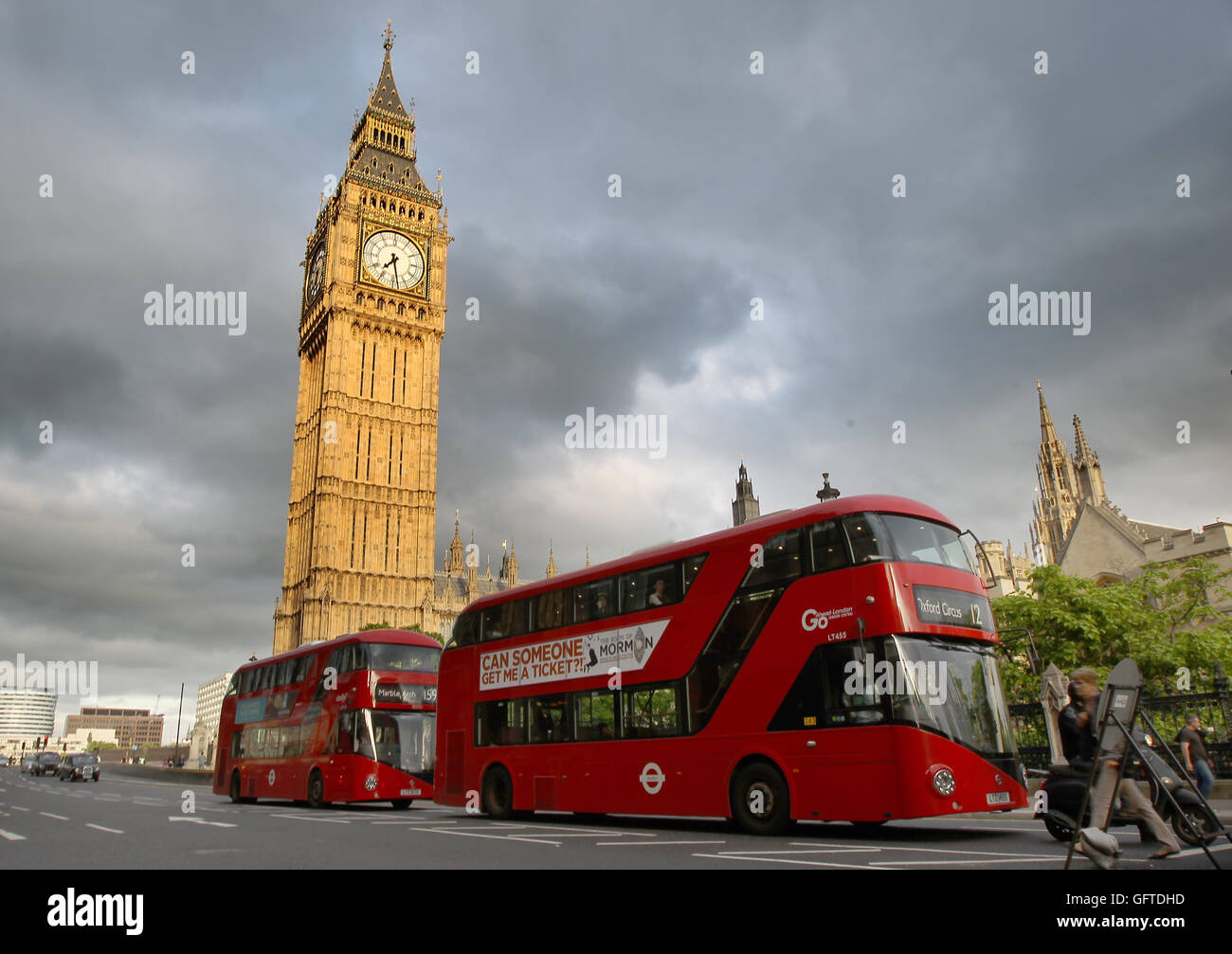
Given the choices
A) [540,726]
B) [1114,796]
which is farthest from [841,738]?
[540,726]

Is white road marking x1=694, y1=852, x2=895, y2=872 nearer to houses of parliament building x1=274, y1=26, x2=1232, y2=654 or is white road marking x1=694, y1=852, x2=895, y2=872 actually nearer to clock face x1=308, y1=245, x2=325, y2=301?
houses of parliament building x1=274, y1=26, x2=1232, y2=654

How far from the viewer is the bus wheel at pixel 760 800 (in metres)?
11.9

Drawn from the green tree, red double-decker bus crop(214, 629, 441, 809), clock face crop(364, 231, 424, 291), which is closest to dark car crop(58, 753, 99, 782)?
red double-decker bus crop(214, 629, 441, 809)

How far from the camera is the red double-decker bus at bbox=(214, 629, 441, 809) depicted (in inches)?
786

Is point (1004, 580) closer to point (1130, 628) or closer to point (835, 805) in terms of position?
point (1130, 628)

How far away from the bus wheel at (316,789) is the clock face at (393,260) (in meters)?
64.2

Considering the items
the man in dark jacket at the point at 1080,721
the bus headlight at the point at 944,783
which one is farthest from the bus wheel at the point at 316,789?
the man in dark jacket at the point at 1080,721

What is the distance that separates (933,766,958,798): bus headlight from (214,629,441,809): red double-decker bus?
42.2 ft

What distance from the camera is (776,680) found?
39.9 ft

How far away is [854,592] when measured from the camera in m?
11.5

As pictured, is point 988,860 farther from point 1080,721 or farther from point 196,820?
point 196,820

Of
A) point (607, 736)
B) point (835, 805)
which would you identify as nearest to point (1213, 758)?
point (835, 805)
